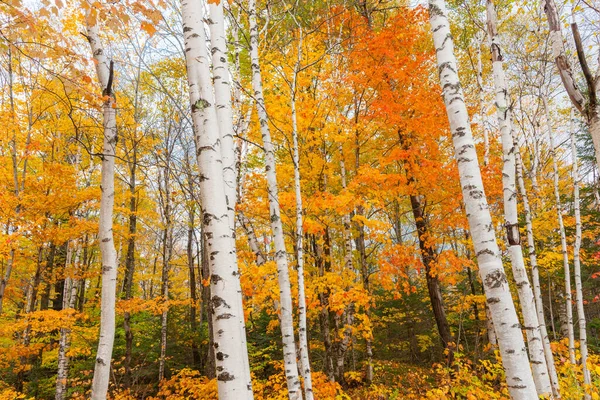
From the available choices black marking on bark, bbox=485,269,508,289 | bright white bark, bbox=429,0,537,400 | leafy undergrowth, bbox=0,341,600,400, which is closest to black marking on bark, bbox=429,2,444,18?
bright white bark, bbox=429,0,537,400

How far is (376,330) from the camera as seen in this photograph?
14031 mm

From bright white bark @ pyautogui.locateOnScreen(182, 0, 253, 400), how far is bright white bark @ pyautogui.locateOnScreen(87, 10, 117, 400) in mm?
1648

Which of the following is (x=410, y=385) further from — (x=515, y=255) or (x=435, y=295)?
(x=515, y=255)

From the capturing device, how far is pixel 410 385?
10.1m

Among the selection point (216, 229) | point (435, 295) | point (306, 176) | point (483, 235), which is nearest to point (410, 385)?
point (435, 295)

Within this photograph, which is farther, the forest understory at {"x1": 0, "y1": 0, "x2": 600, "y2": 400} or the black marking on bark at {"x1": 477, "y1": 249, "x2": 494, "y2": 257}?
the forest understory at {"x1": 0, "y1": 0, "x2": 600, "y2": 400}

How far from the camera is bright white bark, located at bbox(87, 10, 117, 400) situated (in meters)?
3.64

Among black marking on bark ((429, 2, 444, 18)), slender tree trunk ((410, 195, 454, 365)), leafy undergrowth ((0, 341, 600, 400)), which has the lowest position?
leafy undergrowth ((0, 341, 600, 400))

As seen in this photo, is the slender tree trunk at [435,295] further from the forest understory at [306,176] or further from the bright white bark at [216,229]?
the bright white bark at [216,229]

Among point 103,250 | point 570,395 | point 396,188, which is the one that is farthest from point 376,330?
point 103,250

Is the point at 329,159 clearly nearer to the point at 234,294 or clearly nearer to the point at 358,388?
the point at 358,388

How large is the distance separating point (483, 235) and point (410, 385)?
929 cm

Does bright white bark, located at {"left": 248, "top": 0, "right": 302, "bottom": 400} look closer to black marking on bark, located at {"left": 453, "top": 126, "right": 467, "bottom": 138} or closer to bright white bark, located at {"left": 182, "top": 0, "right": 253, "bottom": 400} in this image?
bright white bark, located at {"left": 182, "top": 0, "right": 253, "bottom": 400}

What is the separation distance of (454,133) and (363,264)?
619 cm
